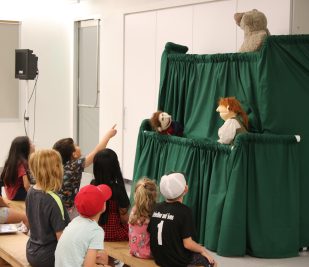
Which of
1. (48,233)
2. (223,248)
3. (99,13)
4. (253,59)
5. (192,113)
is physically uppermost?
(99,13)

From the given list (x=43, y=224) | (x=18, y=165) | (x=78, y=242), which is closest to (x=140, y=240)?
(x=43, y=224)

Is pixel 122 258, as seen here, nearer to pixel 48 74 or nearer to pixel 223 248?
pixel 223 248

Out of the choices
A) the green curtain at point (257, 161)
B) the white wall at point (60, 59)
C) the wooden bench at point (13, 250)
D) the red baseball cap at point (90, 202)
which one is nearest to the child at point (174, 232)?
the red baseball cap at point (90, 202)

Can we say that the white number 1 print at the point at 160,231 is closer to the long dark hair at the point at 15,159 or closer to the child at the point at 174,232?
the child at the point at 174,232

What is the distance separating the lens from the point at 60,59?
33.4 ft

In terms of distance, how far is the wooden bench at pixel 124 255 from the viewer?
3932mm

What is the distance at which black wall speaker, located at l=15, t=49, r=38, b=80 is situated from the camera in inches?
356

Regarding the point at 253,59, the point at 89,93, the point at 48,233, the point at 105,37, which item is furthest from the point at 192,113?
the point at 89,93

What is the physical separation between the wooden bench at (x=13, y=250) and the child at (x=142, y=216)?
2.35 feet

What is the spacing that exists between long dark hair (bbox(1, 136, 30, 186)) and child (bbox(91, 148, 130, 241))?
1.30 m

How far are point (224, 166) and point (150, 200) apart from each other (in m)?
1.30

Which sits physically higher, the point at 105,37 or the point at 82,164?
the point at 105,37

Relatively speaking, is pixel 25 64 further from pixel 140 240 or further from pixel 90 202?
pixel 90 202

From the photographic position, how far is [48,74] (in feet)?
33.2
